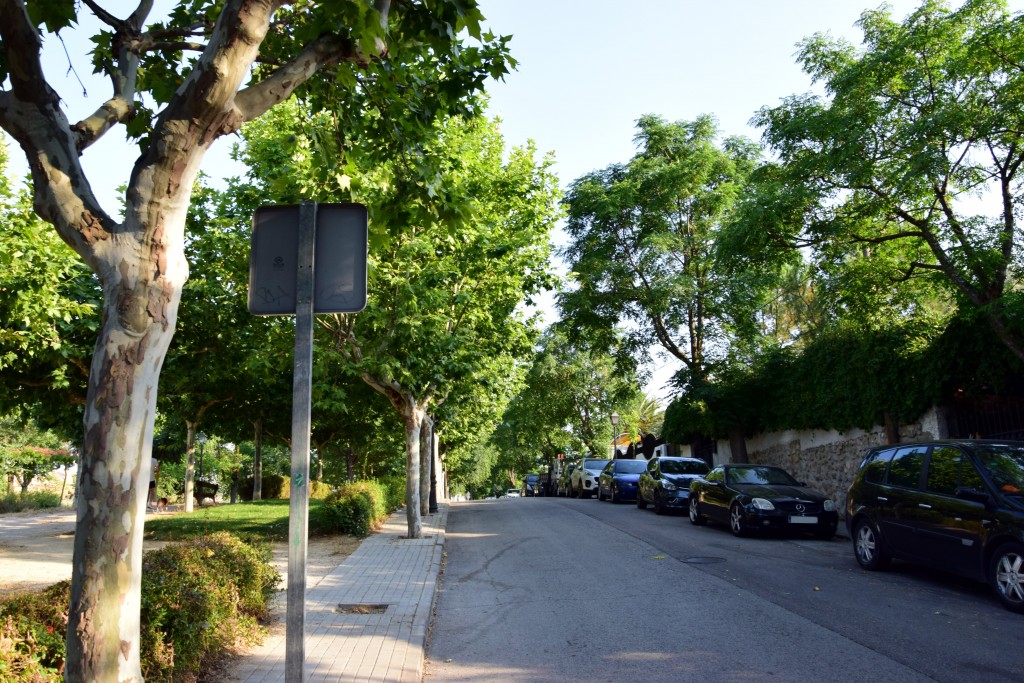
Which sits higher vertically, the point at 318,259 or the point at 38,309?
the point at 38,309

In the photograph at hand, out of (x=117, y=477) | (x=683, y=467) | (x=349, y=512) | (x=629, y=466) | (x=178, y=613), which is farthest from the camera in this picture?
(x=629, y=466)

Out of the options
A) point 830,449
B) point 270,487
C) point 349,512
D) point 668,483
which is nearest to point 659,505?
point 668,483

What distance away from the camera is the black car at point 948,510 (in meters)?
7.79

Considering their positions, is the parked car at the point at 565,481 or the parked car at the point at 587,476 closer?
the parked car at the point at 587,476

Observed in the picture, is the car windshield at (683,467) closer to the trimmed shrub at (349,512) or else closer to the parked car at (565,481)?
the trimmed shrub at (349,512)

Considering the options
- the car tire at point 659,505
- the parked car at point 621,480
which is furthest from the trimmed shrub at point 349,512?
the parked car at point 621,480

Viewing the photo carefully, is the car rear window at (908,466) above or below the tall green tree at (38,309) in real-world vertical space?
below

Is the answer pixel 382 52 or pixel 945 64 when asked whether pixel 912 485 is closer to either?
pixel 945 64

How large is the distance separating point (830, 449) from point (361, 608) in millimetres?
15070

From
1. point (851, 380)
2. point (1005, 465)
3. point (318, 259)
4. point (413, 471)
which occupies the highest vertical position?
point (851, 380)

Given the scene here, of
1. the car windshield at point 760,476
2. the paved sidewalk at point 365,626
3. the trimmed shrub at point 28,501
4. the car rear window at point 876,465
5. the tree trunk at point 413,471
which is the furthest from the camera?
the trimmed shrub at point 28,501

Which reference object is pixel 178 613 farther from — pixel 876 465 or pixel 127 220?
pixel 876 465

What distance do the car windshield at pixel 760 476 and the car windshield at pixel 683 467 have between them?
18.5 ft

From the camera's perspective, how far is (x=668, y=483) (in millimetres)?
20203
